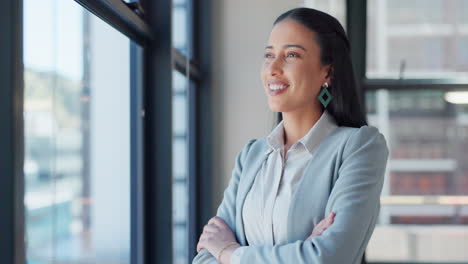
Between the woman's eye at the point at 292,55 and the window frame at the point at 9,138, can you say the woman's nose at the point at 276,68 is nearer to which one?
the woman's eye at the point at 292,55

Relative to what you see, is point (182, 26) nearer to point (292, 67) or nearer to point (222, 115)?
point (222, 115)

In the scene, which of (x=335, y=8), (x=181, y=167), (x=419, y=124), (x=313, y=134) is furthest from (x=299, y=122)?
(x=419, y=124)

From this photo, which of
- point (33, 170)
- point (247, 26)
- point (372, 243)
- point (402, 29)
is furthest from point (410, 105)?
point (33, 170)

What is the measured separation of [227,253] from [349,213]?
288mm

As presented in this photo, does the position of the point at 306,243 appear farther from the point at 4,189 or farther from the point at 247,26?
Result: the point at 247,26

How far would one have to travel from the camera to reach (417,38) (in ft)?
10.8

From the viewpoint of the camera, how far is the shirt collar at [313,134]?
125cm

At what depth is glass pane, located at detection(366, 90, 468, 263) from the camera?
333 centimetres

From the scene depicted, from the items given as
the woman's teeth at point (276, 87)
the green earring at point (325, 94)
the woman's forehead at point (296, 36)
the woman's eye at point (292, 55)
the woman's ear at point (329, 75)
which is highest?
the woman's forehead at point (296, 36)

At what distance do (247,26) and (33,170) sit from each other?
92.6 inches

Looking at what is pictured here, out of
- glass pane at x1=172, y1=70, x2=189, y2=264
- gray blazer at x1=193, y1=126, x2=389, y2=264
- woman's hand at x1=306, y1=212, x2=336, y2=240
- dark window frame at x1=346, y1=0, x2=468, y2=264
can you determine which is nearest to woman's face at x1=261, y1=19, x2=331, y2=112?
gray blazer at x1=193, y1=126, x2=389, y2=264

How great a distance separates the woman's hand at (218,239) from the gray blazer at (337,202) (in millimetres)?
30

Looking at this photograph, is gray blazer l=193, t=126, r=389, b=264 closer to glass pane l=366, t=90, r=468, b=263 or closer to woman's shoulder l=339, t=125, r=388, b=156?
woman's shoulder l=339, t=125, r=388, b=156

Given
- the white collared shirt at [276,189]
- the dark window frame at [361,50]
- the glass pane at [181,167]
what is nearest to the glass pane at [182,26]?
the glass pane at [181,167]
